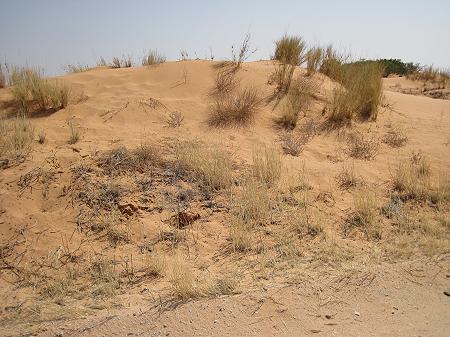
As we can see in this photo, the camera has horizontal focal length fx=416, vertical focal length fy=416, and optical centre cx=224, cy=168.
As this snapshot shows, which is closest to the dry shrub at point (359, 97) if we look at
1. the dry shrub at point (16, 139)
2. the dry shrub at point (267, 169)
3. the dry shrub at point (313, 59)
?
→ the dry shrub at point (313, 59)

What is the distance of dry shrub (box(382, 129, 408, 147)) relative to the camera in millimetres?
6508

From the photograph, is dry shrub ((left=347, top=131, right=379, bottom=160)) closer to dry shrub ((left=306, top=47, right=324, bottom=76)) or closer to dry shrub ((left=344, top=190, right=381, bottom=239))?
dry shrub ((left=344, top=190, right=381, bottom=239))

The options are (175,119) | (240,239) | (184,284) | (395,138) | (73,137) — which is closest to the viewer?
(184,284)

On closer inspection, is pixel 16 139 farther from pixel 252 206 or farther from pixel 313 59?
pixel 313 59

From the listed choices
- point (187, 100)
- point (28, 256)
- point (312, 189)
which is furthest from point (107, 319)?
point (187, 100)

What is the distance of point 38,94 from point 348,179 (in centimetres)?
512

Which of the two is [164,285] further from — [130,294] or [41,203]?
[41,203]

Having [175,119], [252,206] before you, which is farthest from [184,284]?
[175,119]

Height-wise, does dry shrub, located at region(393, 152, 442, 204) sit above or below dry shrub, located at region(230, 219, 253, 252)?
above

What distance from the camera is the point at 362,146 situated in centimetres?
633

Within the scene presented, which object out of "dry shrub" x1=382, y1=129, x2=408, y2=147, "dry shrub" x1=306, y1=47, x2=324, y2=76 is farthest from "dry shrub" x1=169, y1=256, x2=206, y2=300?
"dry shrub" x1=306, y1=47, x2=324, y2=76

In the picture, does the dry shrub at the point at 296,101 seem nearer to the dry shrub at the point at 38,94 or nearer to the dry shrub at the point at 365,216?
the dry shrub at the point at 365,216

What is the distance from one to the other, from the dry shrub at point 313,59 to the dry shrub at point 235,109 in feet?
5.59

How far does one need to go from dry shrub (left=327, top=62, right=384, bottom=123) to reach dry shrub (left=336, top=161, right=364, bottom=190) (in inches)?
68.8
